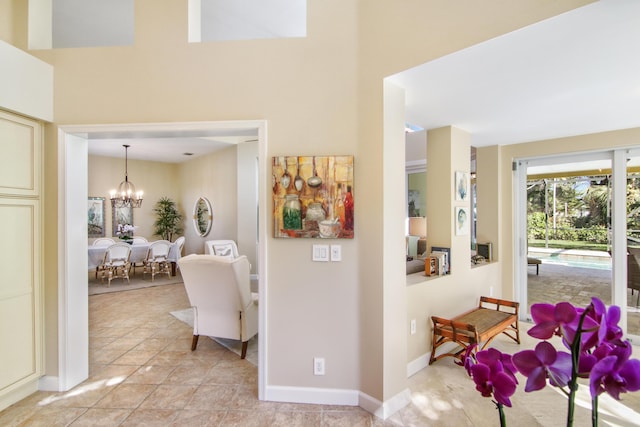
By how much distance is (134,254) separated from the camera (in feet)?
21.6

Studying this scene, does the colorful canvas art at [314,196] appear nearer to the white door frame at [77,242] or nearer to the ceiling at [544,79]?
the white door frame at [77,242]

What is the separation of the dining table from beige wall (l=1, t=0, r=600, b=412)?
4.03m

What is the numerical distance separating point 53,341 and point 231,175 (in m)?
4.88

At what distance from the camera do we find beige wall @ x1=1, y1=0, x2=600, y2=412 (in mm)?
2266

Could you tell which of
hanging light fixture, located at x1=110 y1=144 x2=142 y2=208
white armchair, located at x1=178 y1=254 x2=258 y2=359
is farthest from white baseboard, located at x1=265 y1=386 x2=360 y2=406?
hanging light fixture, located at x1=110 y1=144 x2=142 y2=208

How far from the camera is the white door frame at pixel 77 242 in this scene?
2.39m

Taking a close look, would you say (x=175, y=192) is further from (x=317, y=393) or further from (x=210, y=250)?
(x=317, y=393)

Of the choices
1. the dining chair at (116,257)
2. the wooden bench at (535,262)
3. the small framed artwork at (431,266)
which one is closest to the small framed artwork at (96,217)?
the dining chair at (116,257)

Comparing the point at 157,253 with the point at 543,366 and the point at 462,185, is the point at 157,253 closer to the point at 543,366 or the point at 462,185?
the point at 462,185

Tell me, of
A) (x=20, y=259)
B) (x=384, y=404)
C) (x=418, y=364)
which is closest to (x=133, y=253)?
(x=20, y=259)

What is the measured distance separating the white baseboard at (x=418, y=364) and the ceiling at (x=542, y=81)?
89.9 inches

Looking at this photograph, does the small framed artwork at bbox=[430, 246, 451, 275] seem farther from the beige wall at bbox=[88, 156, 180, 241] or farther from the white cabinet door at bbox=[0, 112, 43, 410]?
the beige wall at bbox=[88, 156, 180, 241]

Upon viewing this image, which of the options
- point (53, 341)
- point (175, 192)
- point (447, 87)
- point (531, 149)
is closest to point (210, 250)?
point (53, 341)

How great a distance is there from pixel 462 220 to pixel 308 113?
2.17 metres
